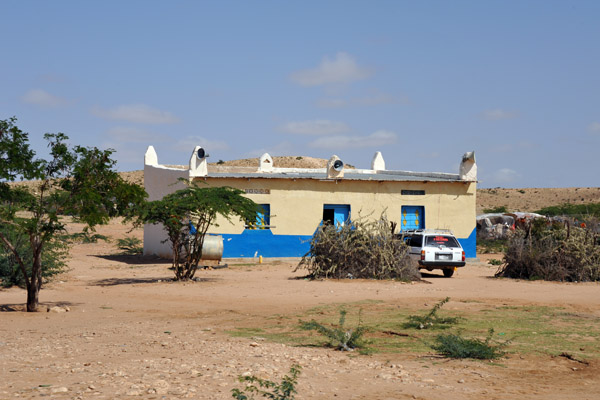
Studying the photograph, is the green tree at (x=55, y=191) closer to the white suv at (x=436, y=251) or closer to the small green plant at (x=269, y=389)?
the small green plant at (x=269, y=389)

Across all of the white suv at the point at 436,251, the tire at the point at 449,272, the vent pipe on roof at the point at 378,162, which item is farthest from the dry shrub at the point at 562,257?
the vent pipe on roof at the point at 378,162

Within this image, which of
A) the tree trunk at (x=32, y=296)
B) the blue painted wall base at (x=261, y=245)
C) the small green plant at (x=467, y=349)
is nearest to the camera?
the small green plant at (x=467, y=349)

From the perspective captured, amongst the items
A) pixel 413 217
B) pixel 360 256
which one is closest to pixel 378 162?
pixel 413 217

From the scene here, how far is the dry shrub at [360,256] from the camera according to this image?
23.9m

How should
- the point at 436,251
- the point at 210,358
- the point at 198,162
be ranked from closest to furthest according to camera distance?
the point at 210,358 < the point at 436,251 < the point at 198,162

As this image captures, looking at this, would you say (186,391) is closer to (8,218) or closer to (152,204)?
(8,218)

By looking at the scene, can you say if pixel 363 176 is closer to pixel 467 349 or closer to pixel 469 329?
pixel 469 329

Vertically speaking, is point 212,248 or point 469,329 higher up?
point 212,248

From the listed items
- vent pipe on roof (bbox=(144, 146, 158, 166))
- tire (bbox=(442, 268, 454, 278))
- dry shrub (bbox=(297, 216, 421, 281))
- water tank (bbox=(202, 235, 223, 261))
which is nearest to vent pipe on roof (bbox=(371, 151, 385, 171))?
vent pipe on roof (bbox=(144, 146, 158, 166))

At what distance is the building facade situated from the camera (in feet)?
109

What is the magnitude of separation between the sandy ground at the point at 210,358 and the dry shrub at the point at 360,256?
3.66 m

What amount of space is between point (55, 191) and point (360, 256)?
11382mm

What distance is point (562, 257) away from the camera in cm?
2522

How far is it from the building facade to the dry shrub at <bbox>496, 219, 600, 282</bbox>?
881 centimetres
